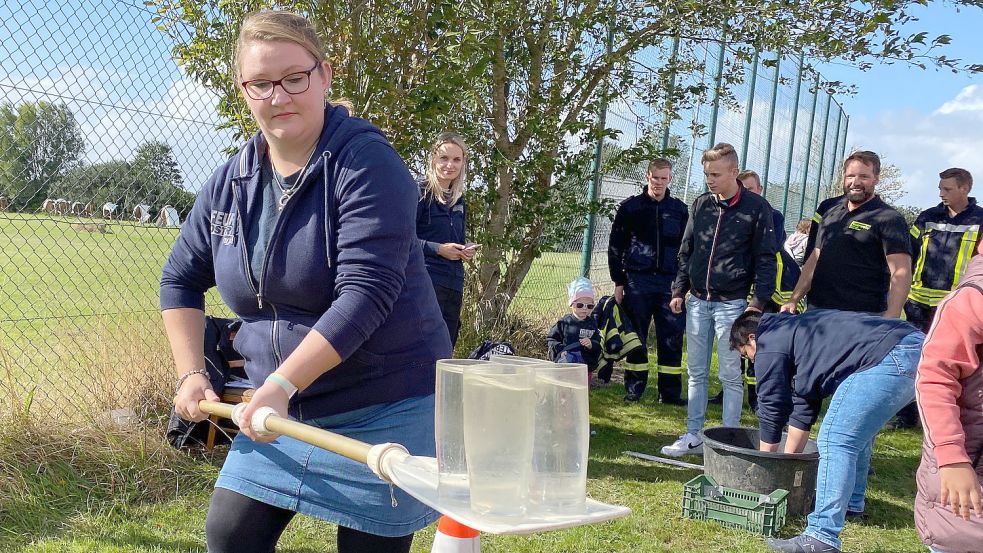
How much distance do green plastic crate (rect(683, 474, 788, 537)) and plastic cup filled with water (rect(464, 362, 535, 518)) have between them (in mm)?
3382

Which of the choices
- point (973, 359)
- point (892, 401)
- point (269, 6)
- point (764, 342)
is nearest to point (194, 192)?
point (269, 6)

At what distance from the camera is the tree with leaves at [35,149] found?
425 centimetres

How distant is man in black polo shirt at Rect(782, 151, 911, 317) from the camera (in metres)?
5.14

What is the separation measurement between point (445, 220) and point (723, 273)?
1.92 m

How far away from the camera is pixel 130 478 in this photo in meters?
4.27

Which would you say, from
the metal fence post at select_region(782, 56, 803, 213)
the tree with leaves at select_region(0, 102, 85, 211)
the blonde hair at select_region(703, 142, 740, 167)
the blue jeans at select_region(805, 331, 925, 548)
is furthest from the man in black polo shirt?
the metal fence post at select_region(782, 56, 803, 213)

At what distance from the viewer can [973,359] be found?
232 cm

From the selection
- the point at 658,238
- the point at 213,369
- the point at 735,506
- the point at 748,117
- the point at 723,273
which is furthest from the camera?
the point at 748,117

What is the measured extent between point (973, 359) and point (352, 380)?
5.54 ft

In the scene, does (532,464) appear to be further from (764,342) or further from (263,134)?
(764,342)

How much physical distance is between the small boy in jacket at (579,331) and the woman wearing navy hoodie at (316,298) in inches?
191

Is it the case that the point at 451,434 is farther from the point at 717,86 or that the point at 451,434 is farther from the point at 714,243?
the point at 717,86

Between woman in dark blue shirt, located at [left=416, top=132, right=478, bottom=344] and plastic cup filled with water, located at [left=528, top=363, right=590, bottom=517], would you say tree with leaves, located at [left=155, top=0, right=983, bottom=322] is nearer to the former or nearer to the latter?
woman in dark blue shirt, located at [left=416, top=132, right=478, bottom=344]

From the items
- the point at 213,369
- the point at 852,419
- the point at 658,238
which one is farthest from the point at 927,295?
the point at 213,369
